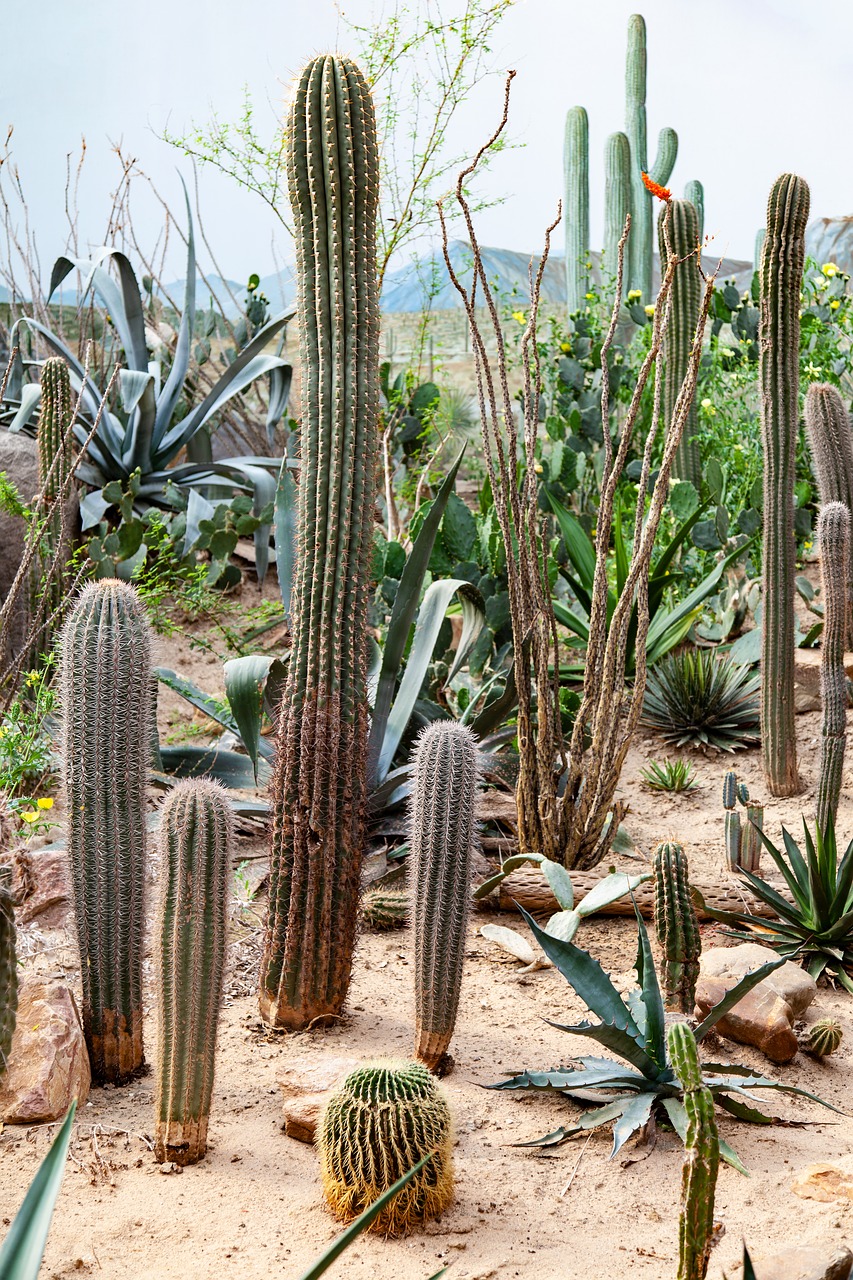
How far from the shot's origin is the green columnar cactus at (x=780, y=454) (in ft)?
15.9

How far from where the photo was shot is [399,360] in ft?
49.0

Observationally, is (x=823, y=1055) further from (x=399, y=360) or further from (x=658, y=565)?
(x=399, y=360)

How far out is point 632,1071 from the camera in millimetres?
2775

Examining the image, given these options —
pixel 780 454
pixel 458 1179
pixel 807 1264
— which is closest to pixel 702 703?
pixel 780 454

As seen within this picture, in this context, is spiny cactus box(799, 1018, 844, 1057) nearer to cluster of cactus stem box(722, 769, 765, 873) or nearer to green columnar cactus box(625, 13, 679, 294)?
cluster of cactus stem box(722, 769, 765, 873)

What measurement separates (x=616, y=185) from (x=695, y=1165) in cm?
870

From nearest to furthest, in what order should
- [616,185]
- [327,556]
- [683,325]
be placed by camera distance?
[327,556] → [683,325] → [616,185]

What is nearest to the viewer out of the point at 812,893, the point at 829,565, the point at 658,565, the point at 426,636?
the point at 812,893

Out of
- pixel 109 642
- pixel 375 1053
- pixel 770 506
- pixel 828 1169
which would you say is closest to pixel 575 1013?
pixel 375 1053

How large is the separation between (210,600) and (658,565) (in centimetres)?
217


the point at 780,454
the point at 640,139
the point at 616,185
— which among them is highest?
the point at 640,139

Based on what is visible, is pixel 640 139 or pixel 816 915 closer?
pixel 816 915

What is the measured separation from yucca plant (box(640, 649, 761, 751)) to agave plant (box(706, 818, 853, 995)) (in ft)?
6.31

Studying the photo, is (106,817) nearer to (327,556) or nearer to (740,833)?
(327,556)
